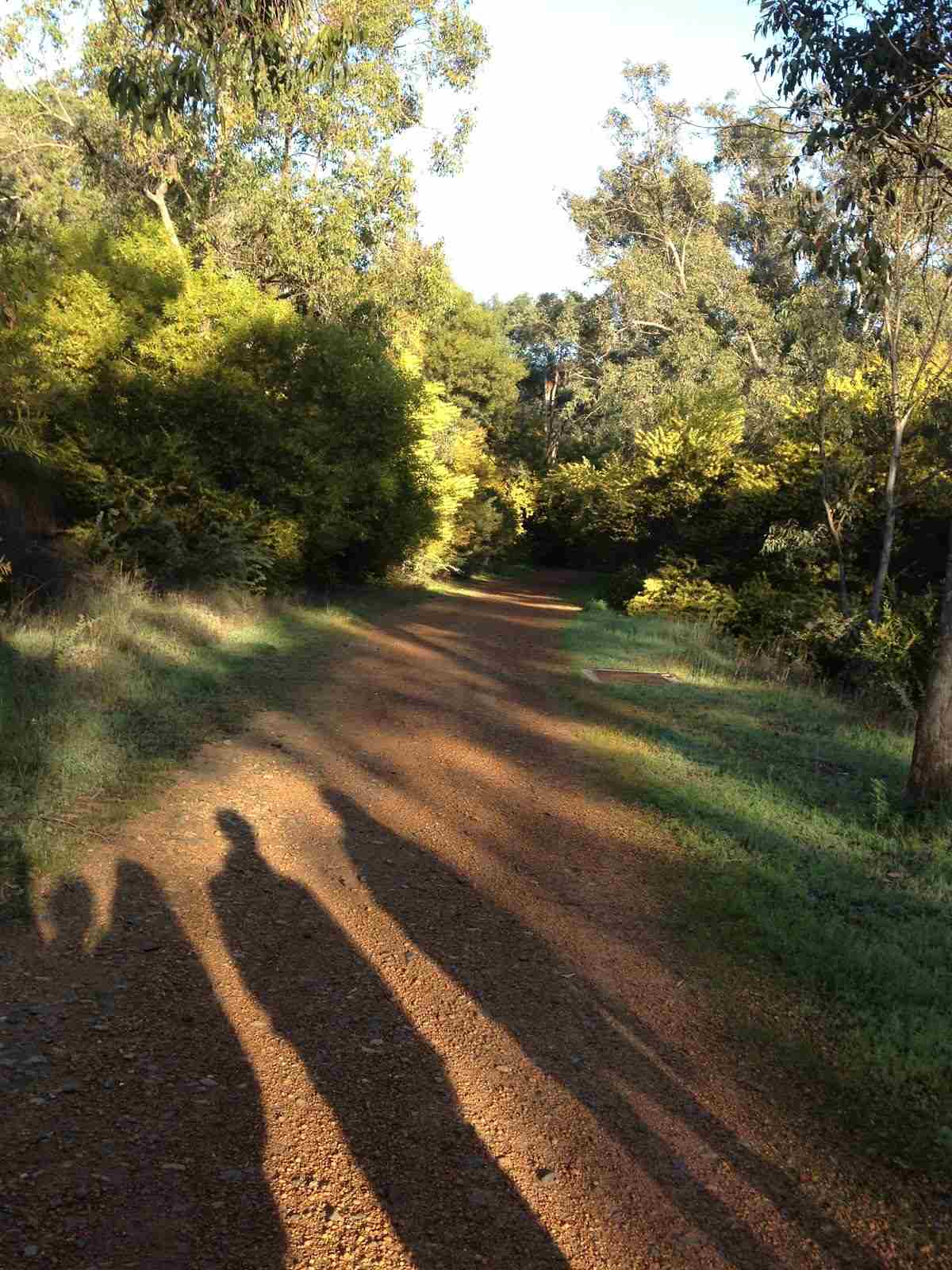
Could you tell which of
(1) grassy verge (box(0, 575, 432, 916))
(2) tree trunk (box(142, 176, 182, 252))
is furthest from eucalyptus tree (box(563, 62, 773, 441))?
(1) grassy verge (box(0, 575, 432, 916))

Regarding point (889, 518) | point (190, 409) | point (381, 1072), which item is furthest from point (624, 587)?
point (381, 1072)

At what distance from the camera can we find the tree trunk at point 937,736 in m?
7.28

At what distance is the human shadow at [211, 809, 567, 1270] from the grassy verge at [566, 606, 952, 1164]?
4.55ft

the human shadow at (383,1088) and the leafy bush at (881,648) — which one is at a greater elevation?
the leafy bush at (881,648)

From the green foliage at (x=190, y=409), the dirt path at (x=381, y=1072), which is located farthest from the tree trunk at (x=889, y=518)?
the green foliage at (x=190, y=409)

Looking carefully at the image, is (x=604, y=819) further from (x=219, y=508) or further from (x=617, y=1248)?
(x=219, y=508)

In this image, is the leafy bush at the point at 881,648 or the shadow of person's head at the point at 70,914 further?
the leafy bush at the point at 881,648

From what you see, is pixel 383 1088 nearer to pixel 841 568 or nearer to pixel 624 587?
pixel 841 568

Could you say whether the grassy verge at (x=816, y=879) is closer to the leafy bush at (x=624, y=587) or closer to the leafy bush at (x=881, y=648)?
the leafy bush at (x=881, y=648)

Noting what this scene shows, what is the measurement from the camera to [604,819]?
6859 mm

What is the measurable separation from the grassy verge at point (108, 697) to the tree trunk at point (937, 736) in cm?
555

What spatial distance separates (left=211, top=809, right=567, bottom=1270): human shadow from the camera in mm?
2801

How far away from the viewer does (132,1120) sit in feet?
10.3

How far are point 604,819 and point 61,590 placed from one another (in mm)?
9577
